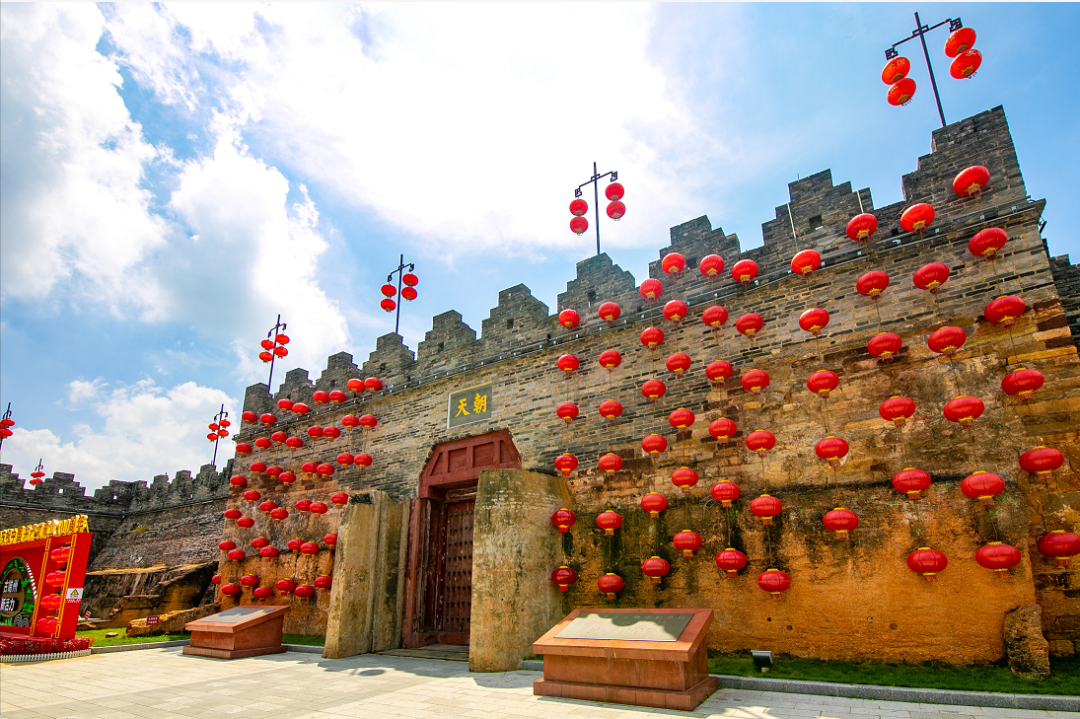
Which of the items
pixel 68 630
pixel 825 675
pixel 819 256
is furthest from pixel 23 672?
pixel 819 256

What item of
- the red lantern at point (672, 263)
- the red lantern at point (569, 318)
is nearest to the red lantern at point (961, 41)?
the red lantern at point (672, 263)

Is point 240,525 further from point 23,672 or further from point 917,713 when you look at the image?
point 917,713

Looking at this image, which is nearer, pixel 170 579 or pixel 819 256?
pixel 819 256

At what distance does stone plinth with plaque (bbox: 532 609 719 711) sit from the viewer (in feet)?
18.3

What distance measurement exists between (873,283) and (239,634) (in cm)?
1142

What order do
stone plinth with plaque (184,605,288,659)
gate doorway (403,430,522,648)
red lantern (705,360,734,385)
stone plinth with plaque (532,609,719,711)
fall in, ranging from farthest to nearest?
gate doorway (403,430,522,648)
stone plinth with plaque (184,605,288,659)
red lantern (705,360,734,385)
stone plinth with plaque (532,609,719,711)

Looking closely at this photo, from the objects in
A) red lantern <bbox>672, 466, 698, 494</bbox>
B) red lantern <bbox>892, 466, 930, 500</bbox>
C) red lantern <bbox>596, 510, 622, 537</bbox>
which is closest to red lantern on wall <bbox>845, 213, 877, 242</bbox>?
red lantern <bbox>892, 466, 930, 500</bbox>

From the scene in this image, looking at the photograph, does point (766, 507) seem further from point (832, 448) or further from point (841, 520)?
point (832, 448)

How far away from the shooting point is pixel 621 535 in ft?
28.9

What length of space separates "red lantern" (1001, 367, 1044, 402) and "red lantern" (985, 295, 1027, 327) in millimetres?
690

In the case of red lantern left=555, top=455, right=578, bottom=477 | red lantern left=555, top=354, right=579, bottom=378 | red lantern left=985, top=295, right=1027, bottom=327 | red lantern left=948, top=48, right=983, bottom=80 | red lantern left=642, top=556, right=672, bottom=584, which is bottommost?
red lantern left=642, top=556, right=672, bottom=584

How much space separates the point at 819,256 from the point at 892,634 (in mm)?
4881

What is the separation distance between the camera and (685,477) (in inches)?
317

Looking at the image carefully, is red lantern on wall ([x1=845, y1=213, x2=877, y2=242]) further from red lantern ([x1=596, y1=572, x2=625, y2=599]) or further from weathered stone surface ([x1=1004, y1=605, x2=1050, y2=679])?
red lantern ([x1=596, y1=572, x2=625, y2=599])
